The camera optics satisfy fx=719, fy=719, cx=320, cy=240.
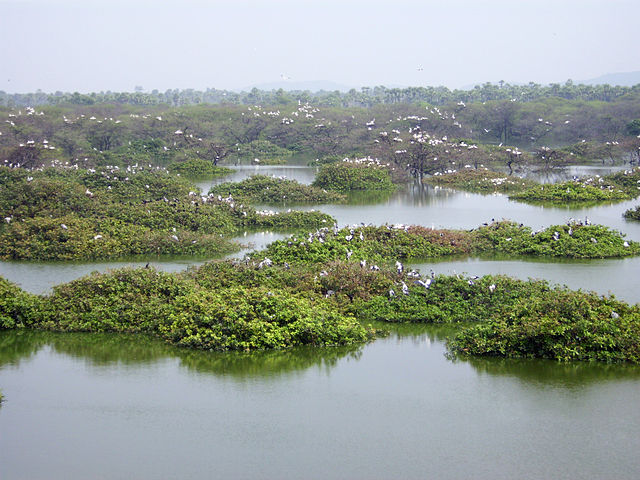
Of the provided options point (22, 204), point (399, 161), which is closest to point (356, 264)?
point (22, 204)

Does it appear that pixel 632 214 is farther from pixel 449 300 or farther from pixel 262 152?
pixel 262 152

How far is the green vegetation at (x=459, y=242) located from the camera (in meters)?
15.5

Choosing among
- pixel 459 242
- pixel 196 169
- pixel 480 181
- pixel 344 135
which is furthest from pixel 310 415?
pixel 344 135

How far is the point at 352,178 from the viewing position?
2977 centimetres

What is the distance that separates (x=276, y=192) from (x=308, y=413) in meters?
18.0

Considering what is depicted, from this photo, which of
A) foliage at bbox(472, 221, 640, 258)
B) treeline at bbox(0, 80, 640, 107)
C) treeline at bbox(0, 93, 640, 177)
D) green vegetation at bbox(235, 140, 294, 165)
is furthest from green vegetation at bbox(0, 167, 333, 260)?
treeline at bbox(0, 80, 640, 107)

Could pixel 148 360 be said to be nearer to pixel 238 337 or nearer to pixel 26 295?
pixel 238 337

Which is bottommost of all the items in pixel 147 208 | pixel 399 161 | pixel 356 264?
Result: pixel 356 264

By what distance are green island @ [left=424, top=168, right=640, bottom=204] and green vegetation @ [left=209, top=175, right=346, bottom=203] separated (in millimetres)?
6820

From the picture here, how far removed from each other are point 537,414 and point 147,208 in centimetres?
1338

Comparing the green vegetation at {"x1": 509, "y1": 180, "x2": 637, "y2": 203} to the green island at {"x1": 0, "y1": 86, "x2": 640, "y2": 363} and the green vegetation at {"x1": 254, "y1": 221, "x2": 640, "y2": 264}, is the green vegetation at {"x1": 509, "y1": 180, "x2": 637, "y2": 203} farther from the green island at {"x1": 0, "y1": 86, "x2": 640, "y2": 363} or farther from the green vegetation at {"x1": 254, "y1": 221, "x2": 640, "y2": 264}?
the green vegetation at {"x1": 254, "y1": 221, "x2": 640, "y2": 264}

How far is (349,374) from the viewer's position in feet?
33.7

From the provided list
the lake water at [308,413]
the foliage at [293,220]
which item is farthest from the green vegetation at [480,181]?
the lake water at [308,413]

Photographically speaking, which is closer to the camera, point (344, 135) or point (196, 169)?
point (196, 169)
